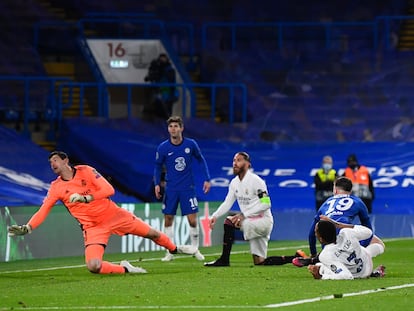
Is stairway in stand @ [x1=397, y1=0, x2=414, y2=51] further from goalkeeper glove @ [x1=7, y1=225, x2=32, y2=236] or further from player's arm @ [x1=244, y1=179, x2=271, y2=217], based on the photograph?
goalkeeper glove @ [x1=7, y1=225, x2=32, y2=236]

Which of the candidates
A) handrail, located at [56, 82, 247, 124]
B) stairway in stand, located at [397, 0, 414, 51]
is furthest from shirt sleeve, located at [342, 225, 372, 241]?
stairway in stand, located at [397, 0, 414, 51]

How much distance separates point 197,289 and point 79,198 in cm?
258

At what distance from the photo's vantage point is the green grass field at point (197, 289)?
13.0 m

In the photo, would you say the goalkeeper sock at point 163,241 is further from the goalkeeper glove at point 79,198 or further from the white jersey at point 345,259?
the white jersey at point 345,259

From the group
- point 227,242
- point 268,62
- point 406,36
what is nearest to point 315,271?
point 227,242

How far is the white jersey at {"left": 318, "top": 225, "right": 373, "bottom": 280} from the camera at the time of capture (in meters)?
15.7

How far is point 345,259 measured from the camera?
622 inches

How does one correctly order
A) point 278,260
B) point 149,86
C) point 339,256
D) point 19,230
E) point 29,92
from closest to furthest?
point 339,256 → point 19,230 → point 278,260 → point 29,92 → point 149,86

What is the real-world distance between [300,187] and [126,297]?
18.2 m

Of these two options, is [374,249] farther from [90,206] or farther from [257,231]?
[90,206]

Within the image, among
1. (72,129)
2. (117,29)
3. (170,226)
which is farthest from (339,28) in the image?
(170,226)

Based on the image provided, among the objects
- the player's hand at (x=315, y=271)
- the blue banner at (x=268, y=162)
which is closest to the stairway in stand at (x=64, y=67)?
the blue banner at (x=268, y=162)

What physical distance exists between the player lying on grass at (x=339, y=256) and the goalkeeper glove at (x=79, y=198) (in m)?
2.95

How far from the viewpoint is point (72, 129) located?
103 ft
